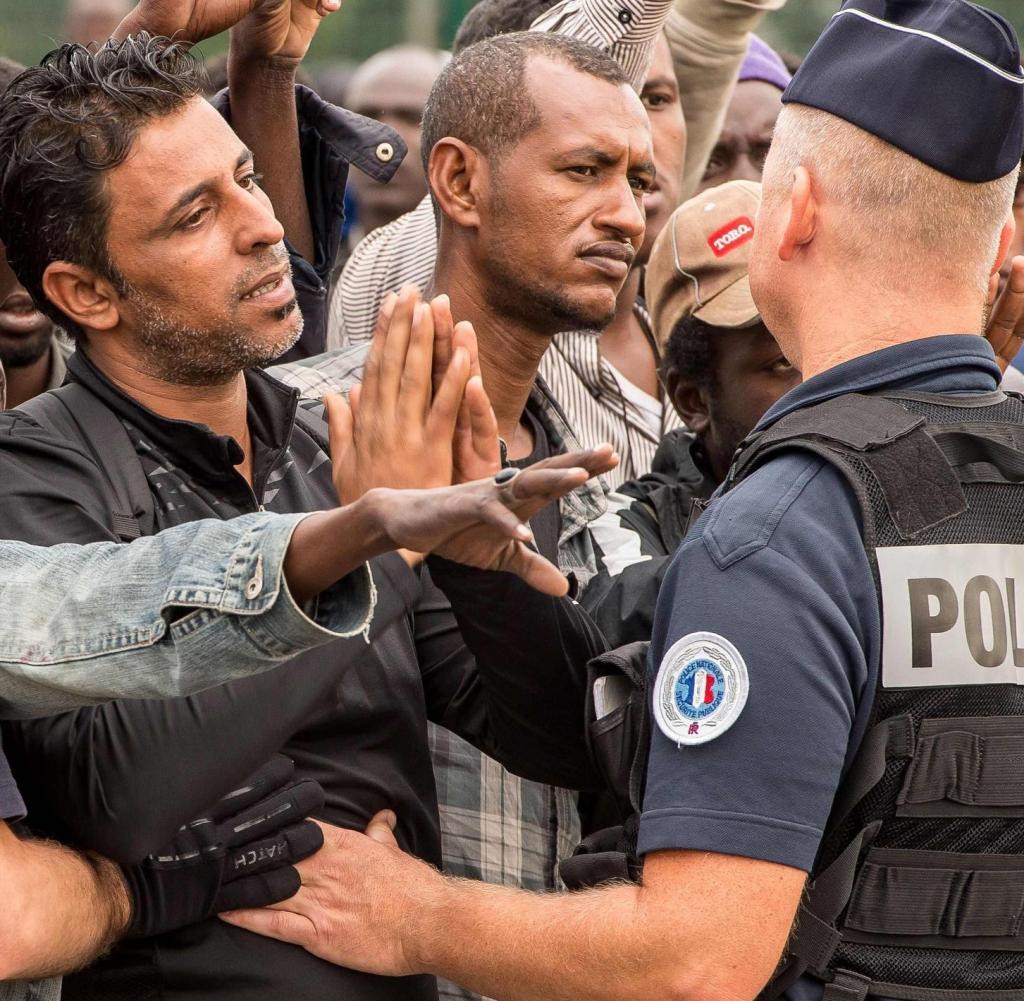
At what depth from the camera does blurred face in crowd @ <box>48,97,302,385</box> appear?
9.05ft

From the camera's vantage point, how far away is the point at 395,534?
1.67 m

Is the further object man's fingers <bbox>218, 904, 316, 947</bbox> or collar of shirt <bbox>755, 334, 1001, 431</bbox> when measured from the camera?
man's fingers <bbox>218, 904, 316, 947</bbox>

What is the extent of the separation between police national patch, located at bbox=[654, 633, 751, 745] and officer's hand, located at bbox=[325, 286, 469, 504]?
0.40m

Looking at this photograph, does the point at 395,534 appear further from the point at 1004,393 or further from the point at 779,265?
the point at 1004,393

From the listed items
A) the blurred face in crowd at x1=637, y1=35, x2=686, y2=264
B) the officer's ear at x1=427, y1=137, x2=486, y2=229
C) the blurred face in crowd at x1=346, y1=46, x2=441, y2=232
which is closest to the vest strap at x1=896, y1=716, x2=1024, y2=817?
the officer's ear at x1=427, y1=137, x2=486, y2=229

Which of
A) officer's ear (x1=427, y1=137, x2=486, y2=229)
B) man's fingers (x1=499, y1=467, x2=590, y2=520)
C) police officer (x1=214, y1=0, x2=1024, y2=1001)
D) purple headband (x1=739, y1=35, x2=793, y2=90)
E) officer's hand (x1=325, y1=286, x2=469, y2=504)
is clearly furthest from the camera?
purple headband (x1=739, y1=35, x2=793, y2=90)

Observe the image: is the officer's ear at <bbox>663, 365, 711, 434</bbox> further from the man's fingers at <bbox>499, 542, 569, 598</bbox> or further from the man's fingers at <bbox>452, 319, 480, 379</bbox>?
the man's fingers at <bbox>499, 542, 569, 598</bbox>

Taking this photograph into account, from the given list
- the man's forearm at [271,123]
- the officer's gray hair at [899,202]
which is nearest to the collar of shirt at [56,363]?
the man's forearm at [271,123]

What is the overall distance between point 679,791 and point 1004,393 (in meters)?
0.81

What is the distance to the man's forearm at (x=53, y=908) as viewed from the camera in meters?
1.99

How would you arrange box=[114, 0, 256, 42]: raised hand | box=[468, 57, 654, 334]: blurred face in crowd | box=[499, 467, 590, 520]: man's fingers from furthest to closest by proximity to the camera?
box=[468, 57, 654, 334]: blurred face in crowd
box=[114, 0, 256, 42]: raised hand
box=[499, 467, 590, 520]: man's fingers

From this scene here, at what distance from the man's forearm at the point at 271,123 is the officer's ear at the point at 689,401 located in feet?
3.30

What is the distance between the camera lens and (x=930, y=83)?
2201mm

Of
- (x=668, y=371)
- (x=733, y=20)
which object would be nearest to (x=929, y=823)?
(x=668, y=371)
